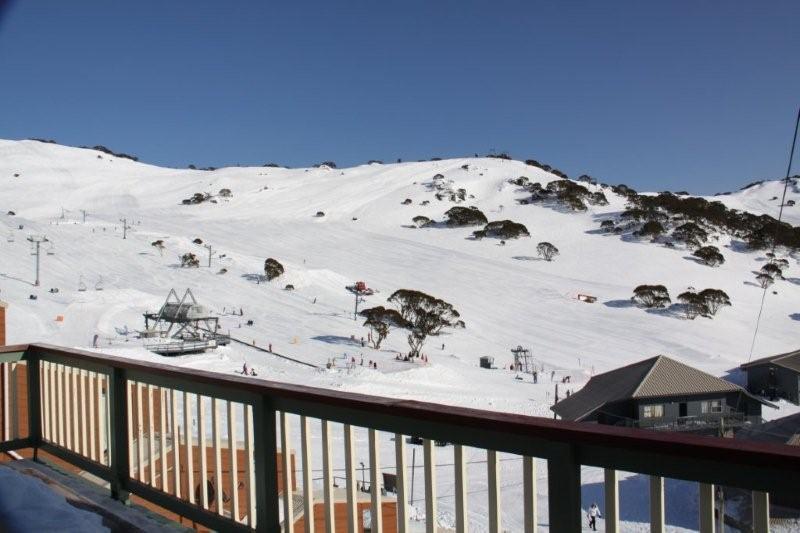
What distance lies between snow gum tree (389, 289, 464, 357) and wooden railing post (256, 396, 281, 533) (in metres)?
25.3

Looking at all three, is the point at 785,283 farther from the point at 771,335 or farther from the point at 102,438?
the point at 102,438

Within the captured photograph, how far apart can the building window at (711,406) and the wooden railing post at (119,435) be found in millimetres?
16927

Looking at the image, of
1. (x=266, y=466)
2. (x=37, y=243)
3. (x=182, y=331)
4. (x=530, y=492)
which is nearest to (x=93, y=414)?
(x=266, y=466)

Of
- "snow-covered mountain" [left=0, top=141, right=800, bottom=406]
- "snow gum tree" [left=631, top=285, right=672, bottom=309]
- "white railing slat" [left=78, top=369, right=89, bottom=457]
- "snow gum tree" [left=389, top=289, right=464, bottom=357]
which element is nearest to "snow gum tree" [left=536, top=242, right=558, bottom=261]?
"snow-covered mountain" [left=0, top=141, right=800, bottom=406]

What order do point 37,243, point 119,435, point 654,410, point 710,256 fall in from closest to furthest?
point 119,435
point 654,410
point 37,243
point 710,256

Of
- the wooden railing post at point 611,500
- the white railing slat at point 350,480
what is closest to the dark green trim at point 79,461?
the white railing slat at point 350,480

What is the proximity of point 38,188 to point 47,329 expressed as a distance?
175ft

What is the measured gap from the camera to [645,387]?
639 inches

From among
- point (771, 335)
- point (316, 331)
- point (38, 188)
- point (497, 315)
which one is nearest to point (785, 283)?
point (771, 335)

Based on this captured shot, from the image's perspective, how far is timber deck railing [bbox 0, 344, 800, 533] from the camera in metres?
1.35

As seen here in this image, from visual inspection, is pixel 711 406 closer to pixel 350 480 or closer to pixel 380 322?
pixel 380 322

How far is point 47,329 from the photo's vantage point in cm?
2220

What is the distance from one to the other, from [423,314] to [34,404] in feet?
84.8

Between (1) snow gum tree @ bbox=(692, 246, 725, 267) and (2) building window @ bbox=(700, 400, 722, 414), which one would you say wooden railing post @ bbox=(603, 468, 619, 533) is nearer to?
(2) building window @ bbox=(700, 400, 722, 414)
